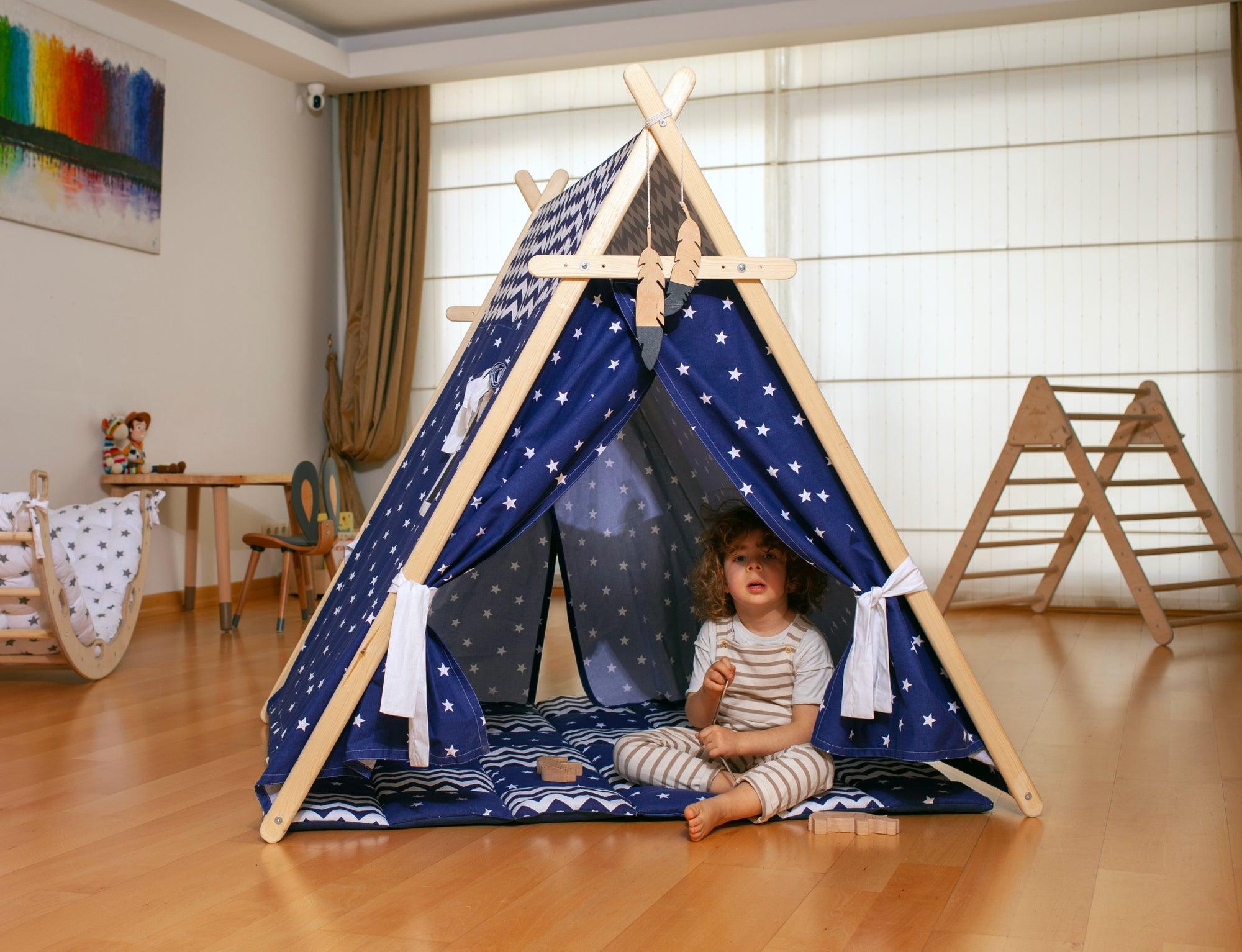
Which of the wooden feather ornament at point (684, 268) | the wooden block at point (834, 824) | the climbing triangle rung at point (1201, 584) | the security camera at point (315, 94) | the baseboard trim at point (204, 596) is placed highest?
the security camera at point (315, 94)

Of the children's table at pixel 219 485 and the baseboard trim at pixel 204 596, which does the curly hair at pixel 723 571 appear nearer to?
the children's table at pixel 219 485

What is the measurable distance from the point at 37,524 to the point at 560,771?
1903 mm

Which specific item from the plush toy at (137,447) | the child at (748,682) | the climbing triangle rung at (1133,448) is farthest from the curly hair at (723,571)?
the plush toy at (137,447)

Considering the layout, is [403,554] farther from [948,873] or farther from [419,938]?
[948,873]

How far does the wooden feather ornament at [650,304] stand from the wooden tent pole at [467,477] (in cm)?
9

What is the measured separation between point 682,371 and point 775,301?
3595 mm

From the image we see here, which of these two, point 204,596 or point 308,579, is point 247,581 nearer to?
point 308,579

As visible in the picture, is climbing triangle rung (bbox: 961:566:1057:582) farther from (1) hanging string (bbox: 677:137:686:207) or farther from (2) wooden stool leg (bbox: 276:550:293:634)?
(1) hanging string (bbox: 677:137:686:207)

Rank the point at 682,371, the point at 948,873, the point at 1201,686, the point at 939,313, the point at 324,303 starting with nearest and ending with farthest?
the point at 948,873, the point at 682,371, the point at 1201,686, the point at 939,313, the point at 324,303

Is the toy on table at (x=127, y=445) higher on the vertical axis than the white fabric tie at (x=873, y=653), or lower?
higher

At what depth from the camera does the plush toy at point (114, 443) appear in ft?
16.1

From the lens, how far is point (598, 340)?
2236 millimetres

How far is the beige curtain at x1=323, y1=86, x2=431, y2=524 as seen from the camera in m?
6.19

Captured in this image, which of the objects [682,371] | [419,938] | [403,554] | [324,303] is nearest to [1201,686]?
[682,371]
